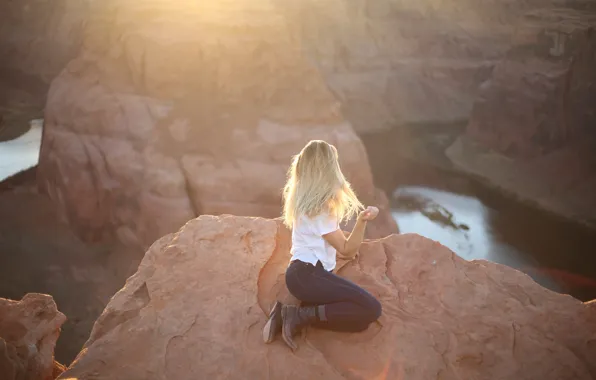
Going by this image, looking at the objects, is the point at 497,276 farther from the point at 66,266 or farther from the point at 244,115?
the point at 66,266

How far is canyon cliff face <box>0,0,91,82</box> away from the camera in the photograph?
2562 centimetres

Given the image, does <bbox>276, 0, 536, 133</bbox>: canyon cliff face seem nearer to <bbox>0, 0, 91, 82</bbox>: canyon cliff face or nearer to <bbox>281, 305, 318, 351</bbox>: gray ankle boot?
<bbox>0, 0, 91, 82</bbox>: canyon cliff face

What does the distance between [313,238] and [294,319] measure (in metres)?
0.51

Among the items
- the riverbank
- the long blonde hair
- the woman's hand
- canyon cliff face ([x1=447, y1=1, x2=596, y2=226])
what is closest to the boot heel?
the long blonde hair

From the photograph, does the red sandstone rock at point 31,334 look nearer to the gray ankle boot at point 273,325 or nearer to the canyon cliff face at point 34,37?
the gray ankle boot at point 273,325

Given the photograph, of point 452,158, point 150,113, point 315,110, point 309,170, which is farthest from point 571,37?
point 309,170

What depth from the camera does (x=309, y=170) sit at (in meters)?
3.08

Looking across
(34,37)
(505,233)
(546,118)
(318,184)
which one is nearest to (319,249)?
(318,184)

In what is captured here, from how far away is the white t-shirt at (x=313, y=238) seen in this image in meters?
3.11

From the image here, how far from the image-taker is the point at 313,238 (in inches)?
125

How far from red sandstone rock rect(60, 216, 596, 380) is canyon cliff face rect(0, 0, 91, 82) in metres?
25.2

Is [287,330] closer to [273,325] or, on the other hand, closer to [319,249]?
[273,325]

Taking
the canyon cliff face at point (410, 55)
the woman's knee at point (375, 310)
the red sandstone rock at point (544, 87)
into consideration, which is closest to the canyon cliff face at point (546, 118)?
the red sandstone rock at point (544, 87)

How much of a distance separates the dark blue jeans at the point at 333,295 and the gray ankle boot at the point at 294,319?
7 centimetres
